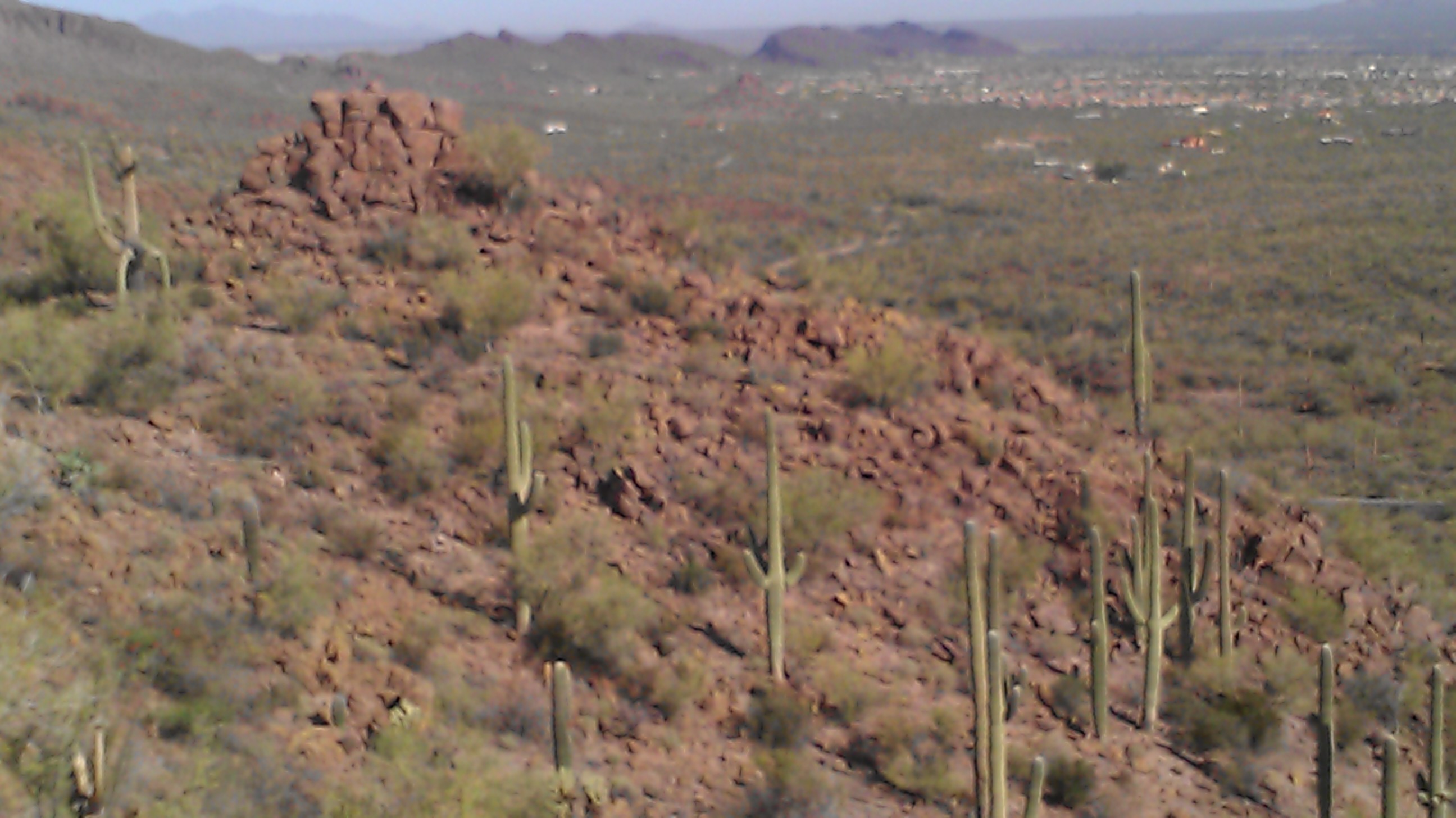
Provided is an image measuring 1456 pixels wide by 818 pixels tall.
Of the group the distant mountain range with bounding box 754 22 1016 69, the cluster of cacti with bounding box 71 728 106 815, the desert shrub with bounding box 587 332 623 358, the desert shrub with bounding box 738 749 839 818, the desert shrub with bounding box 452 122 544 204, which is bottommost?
the desert shrub with bounding box 738 749 839 818

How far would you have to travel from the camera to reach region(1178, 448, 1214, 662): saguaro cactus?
10.8 metres

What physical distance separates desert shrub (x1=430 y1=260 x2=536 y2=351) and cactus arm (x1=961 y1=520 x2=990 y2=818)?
26.1 ft

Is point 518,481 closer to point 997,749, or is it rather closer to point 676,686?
point 676,686

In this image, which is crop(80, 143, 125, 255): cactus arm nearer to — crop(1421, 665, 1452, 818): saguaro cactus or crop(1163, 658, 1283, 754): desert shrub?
crop(1163, 658, 1283, 754): desert shrub

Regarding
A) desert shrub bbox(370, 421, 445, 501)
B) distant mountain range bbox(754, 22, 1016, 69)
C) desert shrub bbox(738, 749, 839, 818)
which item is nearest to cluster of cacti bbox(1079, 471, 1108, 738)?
desert shrub bbox(738, 749, 839, 818)

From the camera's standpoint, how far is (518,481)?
10.0 metres

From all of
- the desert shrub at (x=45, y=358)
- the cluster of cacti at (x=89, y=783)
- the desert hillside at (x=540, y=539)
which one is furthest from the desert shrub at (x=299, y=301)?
the cluster of cacti at (x=89, y=783)

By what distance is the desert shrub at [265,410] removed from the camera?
1194 centimetres

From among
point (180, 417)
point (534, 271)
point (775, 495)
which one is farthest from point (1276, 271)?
point (180, 417)

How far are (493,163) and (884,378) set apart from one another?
640cm

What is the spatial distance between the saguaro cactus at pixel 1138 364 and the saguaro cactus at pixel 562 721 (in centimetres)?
1047

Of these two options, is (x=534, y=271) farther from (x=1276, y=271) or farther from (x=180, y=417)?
(x=1276, y=271)

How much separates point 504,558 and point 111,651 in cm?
385

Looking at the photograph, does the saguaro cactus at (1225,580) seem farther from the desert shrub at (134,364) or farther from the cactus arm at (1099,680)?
the desert shrub at (134,364)
